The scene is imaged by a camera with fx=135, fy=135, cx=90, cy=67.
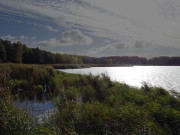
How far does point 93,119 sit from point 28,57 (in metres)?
46.3

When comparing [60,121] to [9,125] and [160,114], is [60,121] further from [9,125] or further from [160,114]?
[160,114]

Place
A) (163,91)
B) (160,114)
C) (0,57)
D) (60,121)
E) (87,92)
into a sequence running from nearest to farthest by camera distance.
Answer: (60,121), (160,114), (87,92), (163,91), (0,57)

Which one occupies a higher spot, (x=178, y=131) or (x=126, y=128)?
(x=126, y=128)

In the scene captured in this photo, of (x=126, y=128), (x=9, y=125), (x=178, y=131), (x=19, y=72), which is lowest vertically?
(x=178, y=131)

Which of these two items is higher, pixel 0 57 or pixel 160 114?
pixel 0 57

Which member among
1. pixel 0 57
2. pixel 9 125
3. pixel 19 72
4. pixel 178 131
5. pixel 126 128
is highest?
pixel 0 57

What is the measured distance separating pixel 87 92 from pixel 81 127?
3130mm

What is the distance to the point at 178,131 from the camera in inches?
124

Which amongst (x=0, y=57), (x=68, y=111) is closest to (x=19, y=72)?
(x=68, y=111)

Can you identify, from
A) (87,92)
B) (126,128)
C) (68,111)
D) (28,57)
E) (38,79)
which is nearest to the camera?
(126,128)

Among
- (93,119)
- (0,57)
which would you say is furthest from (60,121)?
(0,57)

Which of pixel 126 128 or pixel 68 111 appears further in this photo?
pixel 68 111

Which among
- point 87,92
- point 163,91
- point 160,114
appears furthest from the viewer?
point 163,91

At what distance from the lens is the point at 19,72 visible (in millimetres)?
9258
